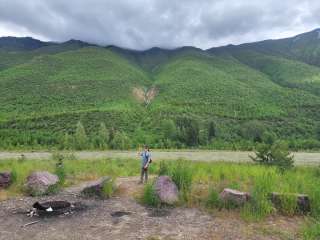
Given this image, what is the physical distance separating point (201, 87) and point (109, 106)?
2683 centimetres

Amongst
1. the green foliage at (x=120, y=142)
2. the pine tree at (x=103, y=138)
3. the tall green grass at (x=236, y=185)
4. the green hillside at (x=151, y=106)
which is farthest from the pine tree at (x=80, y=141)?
the tall green grass at (x=236, y=185)

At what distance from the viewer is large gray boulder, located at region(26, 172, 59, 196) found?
1293 centimetres

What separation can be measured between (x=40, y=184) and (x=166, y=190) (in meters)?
5.12

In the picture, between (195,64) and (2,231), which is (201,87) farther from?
(2,231)

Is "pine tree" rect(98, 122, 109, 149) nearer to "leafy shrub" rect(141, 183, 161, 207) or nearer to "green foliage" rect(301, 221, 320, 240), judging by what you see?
"leafy shrub" rect(141, 183, 161, 207)

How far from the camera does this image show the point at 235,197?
10.9 meters

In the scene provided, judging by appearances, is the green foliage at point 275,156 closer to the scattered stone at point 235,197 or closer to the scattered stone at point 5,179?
the scattered stone at point 235,197

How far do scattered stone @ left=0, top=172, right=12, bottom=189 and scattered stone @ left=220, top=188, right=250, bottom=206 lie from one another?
29.7 feet

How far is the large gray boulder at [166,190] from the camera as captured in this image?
11.5 m

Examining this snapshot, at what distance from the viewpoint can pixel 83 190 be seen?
13.1 metres

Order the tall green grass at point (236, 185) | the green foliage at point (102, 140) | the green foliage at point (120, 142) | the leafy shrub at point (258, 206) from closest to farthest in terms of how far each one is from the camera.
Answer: the leafy shrub at point (258, 206) → the tall green grass at point (236, 185) → the green foliage at point (102, 140) → the green foliage at point (120, 142)

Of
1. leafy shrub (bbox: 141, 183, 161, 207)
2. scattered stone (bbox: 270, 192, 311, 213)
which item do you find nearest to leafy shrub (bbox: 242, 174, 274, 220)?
scattered stone (bbox: 270, 192, 311, 213)

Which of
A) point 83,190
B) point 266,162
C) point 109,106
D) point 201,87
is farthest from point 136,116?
point 83,190

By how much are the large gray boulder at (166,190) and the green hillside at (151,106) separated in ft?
128
